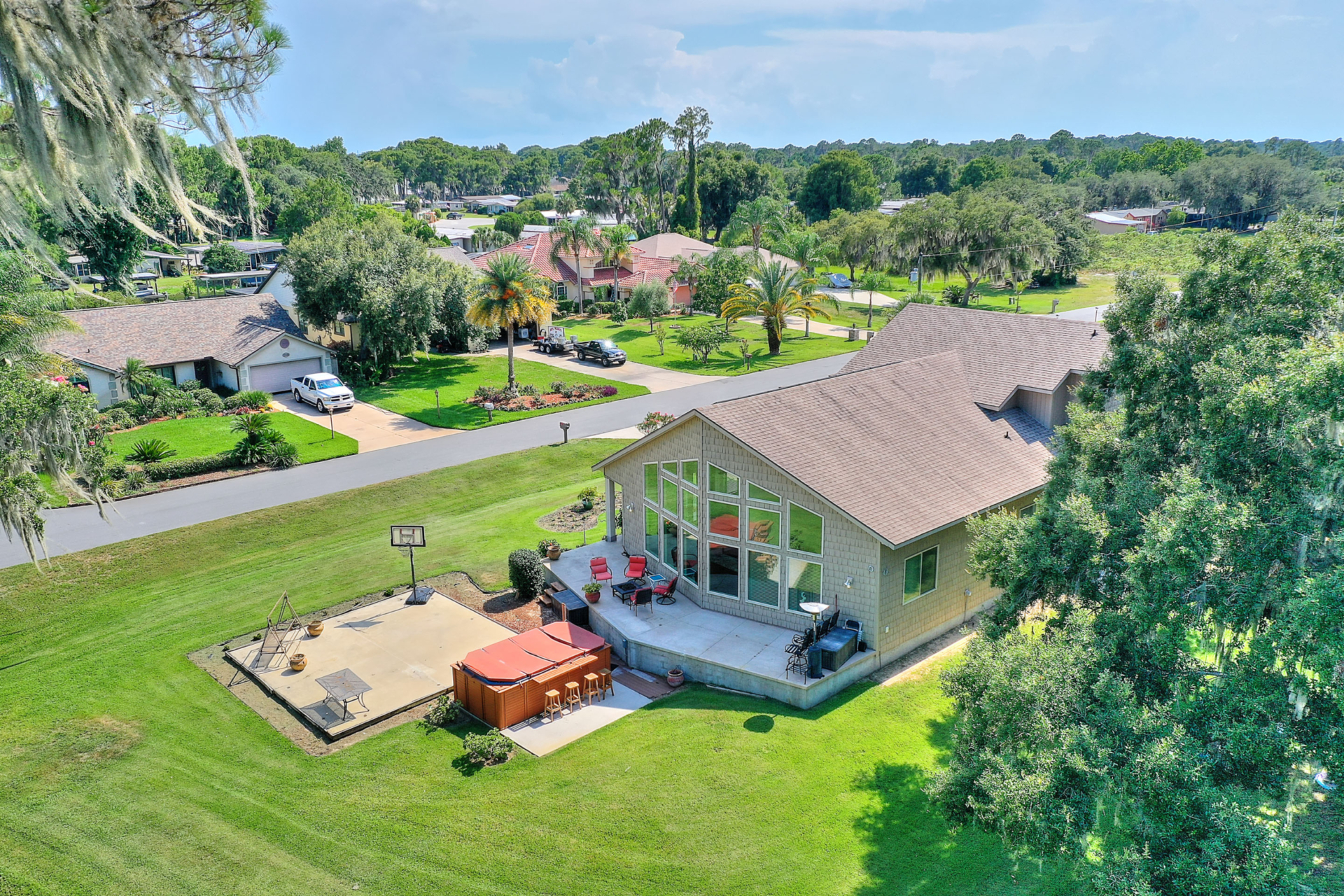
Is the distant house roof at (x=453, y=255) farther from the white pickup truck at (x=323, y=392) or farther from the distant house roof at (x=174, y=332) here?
the white pickup truck at (x=323, y=392)

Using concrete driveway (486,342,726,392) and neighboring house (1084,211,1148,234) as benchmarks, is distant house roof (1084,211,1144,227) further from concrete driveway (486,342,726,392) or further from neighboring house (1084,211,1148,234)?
concrete driveway (486,342,726,392)

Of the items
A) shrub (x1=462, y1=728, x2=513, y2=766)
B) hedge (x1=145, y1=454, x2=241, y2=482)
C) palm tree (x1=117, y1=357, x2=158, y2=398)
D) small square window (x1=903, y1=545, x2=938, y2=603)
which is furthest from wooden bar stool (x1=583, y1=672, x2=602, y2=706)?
palm tree (x1=117, y1=357, x2=158, y2=398)

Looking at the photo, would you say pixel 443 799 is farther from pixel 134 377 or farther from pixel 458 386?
pixel 458 386

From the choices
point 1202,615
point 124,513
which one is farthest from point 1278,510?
point 124,513

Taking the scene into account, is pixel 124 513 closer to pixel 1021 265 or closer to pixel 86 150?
pixel 86 150

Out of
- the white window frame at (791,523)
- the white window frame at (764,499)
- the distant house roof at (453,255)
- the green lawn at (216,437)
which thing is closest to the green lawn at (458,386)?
the green lawn at (216,437)

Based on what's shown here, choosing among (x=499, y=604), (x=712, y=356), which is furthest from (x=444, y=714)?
(x=712, y=356)
